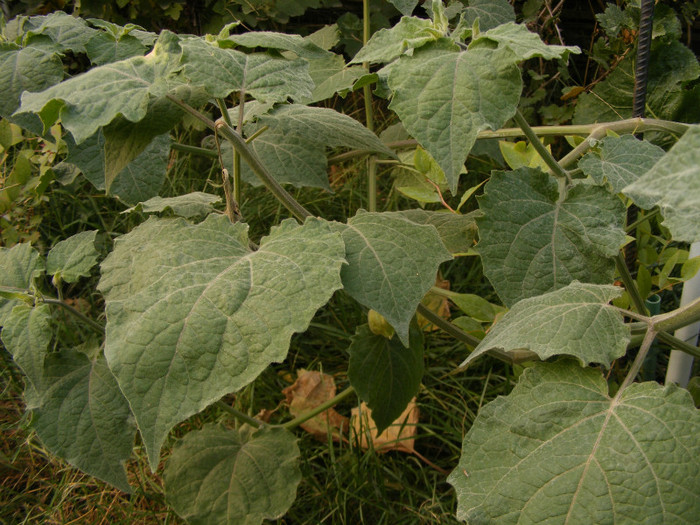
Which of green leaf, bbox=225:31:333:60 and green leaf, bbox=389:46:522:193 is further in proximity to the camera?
green leaf, bbox=225:31:333:60

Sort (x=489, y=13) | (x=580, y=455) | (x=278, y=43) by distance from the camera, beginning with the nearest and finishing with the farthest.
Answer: (x=580, y=455)
(x=278, y=43)
(x=489, y=13)

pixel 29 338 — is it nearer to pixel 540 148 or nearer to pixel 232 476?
pixel 232 476

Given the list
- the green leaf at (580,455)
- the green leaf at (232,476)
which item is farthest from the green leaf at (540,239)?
the green leaf at (232,476)

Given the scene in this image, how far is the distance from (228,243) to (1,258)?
725 mm

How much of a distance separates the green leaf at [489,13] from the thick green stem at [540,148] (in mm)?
884

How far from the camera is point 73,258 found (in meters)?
1.54

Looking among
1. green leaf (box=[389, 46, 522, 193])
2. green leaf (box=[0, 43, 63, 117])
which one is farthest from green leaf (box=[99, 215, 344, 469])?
green leaf (box=[0, 43, 63, 117])

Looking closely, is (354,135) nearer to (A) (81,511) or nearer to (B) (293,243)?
(B) (293,243)

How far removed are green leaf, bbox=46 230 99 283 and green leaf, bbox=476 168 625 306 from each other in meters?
0.90

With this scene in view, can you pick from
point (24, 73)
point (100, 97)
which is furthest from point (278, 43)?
point (24, 73)

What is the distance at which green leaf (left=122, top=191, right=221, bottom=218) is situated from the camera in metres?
1.39

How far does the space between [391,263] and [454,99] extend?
0.95 ft

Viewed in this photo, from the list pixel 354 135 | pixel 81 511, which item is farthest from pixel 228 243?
pixel 81 511

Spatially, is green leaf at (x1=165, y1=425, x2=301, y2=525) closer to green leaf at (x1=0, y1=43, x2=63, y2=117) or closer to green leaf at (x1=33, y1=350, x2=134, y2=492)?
green leaf at (x1=33, y1=350, x2=134, y2=492)
